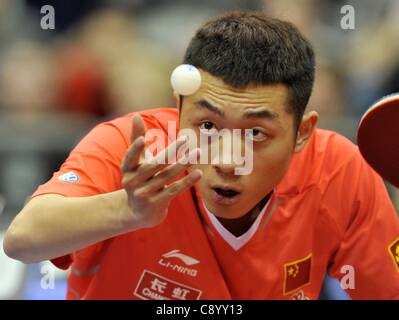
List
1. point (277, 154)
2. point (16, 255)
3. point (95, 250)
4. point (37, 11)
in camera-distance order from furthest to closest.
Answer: point (37, 11) → point (95, 250) → point (277, 154) → point (16, 255)

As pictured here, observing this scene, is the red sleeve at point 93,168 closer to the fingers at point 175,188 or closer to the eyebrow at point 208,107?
the eyebrow at point 208,107

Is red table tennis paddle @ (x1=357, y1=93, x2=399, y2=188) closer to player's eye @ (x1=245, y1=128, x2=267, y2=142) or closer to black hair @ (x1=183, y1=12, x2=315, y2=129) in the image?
black hair @ (x1=183, y1=12, x2=315, y2=129)

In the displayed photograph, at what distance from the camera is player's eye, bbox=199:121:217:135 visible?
3.17m

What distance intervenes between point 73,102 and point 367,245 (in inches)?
128

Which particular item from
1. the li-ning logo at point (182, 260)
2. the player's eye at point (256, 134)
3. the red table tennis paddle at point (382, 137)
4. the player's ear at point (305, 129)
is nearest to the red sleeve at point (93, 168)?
the li-ning logo at point (182, 260)

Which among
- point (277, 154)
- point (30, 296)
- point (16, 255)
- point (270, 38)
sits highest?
point (270, 38)

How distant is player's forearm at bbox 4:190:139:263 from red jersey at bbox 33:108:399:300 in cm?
50

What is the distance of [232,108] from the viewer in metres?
3.17

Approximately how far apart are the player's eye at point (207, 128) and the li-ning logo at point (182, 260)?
0.63 m

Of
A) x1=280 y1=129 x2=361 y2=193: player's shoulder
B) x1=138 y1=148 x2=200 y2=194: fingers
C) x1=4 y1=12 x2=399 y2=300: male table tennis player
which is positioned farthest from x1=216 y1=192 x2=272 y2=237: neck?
x1=138 y1=148 x2=200 y2=194: fingers

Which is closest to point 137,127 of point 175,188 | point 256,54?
point 175,188

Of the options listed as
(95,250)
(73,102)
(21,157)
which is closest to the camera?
(95,250)
